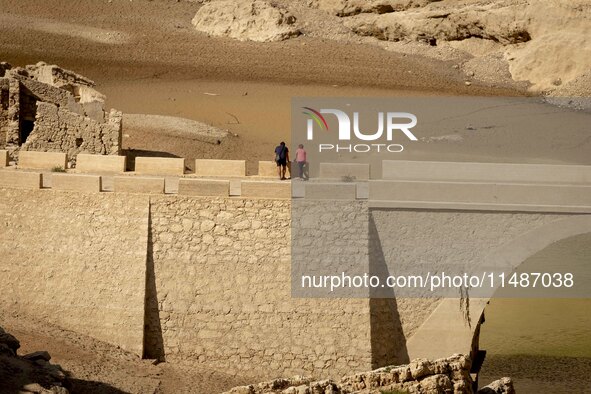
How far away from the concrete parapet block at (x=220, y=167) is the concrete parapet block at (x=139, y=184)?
1652 mm

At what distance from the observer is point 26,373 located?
14648mm

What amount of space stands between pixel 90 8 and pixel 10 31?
417 centimetres

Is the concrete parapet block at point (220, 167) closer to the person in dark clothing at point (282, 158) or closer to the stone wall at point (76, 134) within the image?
the person in dark clothing at point (282, 158)

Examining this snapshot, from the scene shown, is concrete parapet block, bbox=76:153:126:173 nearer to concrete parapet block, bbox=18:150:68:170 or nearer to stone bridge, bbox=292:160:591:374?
concrete parapet block, bbox=18:150:68:170

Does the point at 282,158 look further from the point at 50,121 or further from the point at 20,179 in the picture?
the point at 50,121

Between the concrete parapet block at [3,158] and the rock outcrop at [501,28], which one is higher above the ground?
the rock outcrop at [501,28]

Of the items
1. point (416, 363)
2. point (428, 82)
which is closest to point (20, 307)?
point (416, 363)

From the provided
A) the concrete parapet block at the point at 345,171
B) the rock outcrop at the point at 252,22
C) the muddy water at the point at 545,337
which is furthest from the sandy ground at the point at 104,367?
the rock outcrop at the point at 252,22

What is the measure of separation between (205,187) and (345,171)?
222 cm

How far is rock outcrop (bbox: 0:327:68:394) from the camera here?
14.3 metres

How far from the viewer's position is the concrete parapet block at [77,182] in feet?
62.3

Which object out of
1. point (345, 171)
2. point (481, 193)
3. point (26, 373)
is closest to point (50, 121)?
point (345, 171)

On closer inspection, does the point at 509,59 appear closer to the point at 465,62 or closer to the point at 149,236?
the point at 465,62

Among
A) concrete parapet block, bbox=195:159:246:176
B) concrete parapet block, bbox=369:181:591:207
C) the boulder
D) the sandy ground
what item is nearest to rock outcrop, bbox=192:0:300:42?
concrete parapet block, bbox=195:159:246:176
